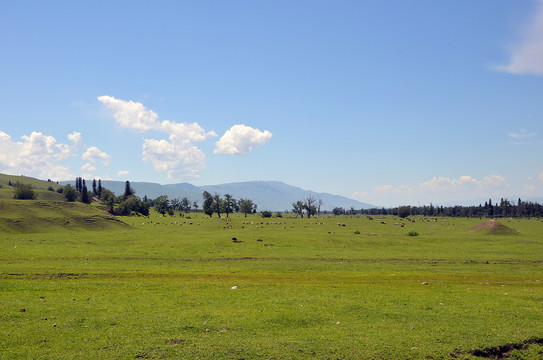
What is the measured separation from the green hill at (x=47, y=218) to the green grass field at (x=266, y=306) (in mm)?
33475

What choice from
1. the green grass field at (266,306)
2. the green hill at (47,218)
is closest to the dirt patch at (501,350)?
the green grass field at (266,306)

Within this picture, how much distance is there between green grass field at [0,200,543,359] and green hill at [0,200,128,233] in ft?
110

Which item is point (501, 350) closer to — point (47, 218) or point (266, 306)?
point (266, 306)

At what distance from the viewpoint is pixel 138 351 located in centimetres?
1462

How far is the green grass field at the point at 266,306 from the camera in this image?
601 inches

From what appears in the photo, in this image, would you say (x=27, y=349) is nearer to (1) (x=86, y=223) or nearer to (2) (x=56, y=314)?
(2) (x=56, y=314)

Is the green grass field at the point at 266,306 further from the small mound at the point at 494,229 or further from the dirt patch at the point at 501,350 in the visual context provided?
the small mound at the point at 494,229

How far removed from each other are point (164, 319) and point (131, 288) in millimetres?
8882

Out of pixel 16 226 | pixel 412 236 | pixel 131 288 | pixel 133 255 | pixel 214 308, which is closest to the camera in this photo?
pixel 214 308

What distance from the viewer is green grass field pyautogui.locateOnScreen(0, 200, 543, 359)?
601 inches

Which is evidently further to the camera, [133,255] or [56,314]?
[133,255]

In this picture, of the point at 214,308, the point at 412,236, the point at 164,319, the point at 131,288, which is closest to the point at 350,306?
the point at 214,308

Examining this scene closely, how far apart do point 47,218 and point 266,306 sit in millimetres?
81674

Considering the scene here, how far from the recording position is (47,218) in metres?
82.3
